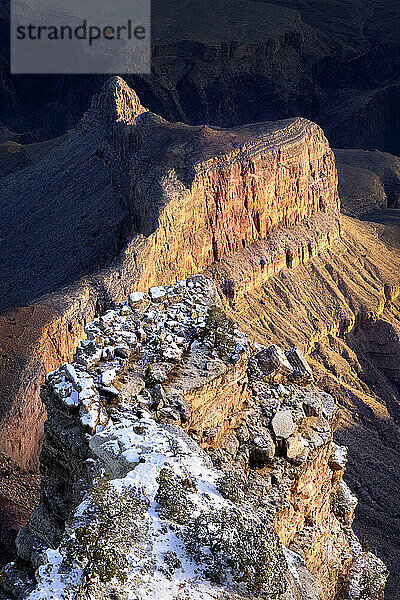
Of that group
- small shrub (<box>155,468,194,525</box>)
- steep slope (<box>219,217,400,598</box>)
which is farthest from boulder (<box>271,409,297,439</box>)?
steep slope (<box>219,217,400,598</box>)

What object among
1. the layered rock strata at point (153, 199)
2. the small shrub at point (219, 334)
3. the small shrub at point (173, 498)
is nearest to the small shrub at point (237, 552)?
the small shrub at point (173, 498)

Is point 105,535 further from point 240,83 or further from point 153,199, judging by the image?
point 240,83

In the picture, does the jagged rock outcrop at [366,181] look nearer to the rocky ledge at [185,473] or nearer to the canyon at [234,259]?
the canyon at [234,259]

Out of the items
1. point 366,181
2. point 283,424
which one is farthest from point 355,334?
point 283,424

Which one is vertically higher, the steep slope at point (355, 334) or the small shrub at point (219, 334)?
the small shrub at point (219, 334)

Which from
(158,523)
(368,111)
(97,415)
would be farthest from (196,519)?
(368,111)
